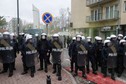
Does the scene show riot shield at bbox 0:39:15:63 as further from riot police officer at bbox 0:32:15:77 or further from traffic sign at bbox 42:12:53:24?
traffic sign at bbox 42:12:53:24

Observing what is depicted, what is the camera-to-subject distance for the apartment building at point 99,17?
83.3 ft

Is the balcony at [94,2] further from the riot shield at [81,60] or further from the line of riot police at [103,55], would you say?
the riot shield at [81,60]

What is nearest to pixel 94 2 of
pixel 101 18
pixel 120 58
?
pixel 101 18

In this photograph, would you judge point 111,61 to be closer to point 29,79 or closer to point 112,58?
point 112,58

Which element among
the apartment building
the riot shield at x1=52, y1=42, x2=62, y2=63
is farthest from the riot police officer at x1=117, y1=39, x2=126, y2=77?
the apartment building

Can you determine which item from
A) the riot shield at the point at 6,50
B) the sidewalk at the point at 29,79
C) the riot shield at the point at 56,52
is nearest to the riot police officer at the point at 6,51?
the riot shield at the point at 6,50

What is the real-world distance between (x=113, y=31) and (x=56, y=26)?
4362 cm

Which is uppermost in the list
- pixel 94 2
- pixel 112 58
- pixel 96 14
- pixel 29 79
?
pixel 94 2

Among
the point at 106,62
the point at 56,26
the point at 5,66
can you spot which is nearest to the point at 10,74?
the point at 5,66

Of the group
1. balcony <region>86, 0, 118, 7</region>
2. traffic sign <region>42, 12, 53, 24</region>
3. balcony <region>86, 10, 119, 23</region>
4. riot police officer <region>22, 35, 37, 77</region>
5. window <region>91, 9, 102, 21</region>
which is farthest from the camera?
window <region>91, 9, 102, 21</region>

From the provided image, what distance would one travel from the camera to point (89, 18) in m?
32.4

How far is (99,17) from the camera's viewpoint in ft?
98.2

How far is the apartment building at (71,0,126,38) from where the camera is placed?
83.3 feet

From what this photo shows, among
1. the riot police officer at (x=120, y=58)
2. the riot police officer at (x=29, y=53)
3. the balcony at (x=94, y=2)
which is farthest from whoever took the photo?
the balcony at (x=94, y=2)
